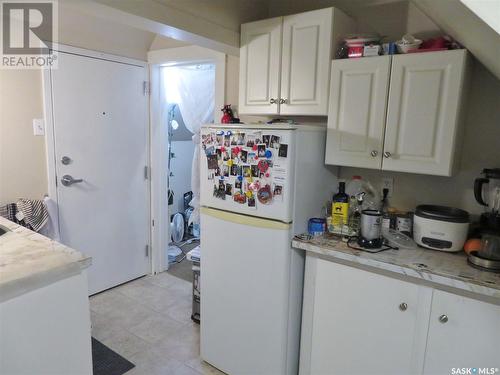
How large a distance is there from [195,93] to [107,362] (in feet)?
7.58

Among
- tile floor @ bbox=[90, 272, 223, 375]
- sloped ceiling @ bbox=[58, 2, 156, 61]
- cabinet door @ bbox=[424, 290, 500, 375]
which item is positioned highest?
sloped ceiling @ bbox=[58, 2, 156, 61]

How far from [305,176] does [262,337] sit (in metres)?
0.94

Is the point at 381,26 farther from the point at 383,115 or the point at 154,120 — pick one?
the point at 154,120

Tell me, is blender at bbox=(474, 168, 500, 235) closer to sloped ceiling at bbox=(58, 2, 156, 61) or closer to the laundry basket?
the laundry basket

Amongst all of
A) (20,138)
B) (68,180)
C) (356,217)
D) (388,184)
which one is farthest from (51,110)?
(388,184)

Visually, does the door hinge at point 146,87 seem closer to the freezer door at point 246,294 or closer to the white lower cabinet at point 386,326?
the freezer door at point 246,294

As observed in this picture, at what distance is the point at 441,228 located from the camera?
5.78 feet

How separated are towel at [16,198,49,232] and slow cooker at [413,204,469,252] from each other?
2.44 m

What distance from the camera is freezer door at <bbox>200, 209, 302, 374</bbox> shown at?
6.24 feet

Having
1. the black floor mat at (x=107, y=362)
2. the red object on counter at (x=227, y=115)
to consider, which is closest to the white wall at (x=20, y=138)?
the black floor mat at (x=107, y=362)

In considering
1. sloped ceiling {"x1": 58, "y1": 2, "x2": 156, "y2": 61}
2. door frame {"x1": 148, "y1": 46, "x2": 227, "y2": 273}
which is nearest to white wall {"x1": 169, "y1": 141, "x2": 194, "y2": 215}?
door frame {"x1": 148, "y1": 46, "x2": 227, "y2": 273}

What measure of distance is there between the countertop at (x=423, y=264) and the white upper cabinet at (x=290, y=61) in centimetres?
77

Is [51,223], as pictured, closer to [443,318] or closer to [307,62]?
[307,62]

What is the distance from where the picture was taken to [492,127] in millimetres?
1843
